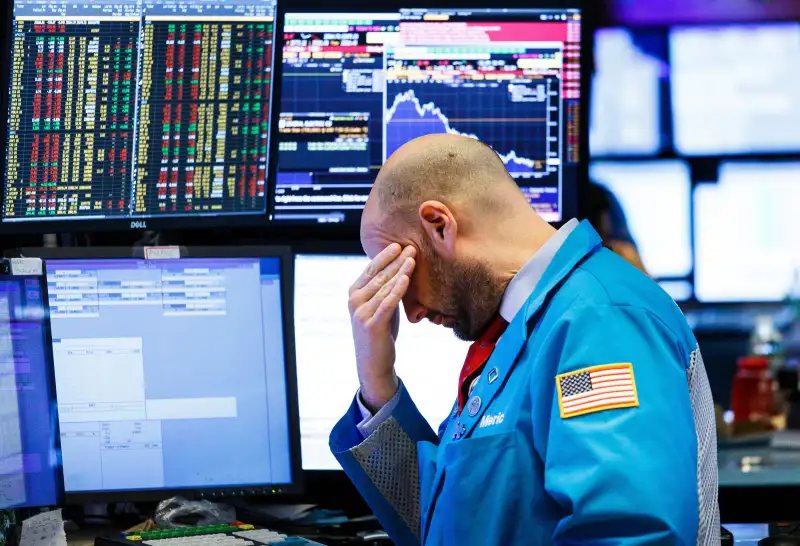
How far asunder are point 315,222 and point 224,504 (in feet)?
2.17

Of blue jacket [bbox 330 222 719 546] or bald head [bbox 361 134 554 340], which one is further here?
bald head [bbox 361 134 554 340]

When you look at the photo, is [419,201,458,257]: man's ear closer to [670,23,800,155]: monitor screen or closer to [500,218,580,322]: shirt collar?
[500,218,580,322]: shirt collar

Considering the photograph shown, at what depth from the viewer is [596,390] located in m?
1.66

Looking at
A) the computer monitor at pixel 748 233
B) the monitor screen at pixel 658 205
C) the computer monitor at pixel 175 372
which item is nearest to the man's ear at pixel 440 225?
the computer monitor at pixel 175 372

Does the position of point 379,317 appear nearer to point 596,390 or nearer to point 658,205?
point 596,390

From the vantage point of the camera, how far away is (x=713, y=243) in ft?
22.5

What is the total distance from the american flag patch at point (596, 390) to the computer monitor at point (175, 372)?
1163mm

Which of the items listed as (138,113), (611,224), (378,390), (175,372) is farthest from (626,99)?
(378,390)

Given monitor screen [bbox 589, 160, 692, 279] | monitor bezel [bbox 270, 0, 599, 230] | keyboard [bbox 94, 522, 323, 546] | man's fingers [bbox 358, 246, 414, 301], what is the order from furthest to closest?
monitor screen [bbox 589, 160, 692, 279]
monitor bezel [bbox 270, 0, 599, 230]
keyboard [bbox 94, 522, 323, 546]
man's fingers [bbox 358, 246, 414, 301]

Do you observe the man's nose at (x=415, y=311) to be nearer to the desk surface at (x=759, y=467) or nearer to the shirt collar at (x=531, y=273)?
the shirt collar at (x=531, y=273)

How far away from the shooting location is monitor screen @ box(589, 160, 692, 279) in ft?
22.5

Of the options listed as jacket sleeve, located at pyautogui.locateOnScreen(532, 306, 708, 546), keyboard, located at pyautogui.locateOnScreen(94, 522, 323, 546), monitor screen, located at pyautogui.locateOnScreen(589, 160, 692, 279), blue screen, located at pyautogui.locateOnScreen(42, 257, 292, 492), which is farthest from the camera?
monitor screen, located at pyautogui.locateOnScreen(589, 160, 692, 279)

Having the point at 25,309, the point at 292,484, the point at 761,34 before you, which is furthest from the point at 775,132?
the point at 25,309

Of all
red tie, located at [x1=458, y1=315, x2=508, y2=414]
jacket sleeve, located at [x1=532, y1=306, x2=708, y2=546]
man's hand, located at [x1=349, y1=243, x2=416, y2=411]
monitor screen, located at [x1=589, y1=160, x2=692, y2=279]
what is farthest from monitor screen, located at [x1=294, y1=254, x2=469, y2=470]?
monitor screen, located at [x1=589, y1=160, x2=692, y2=279]
